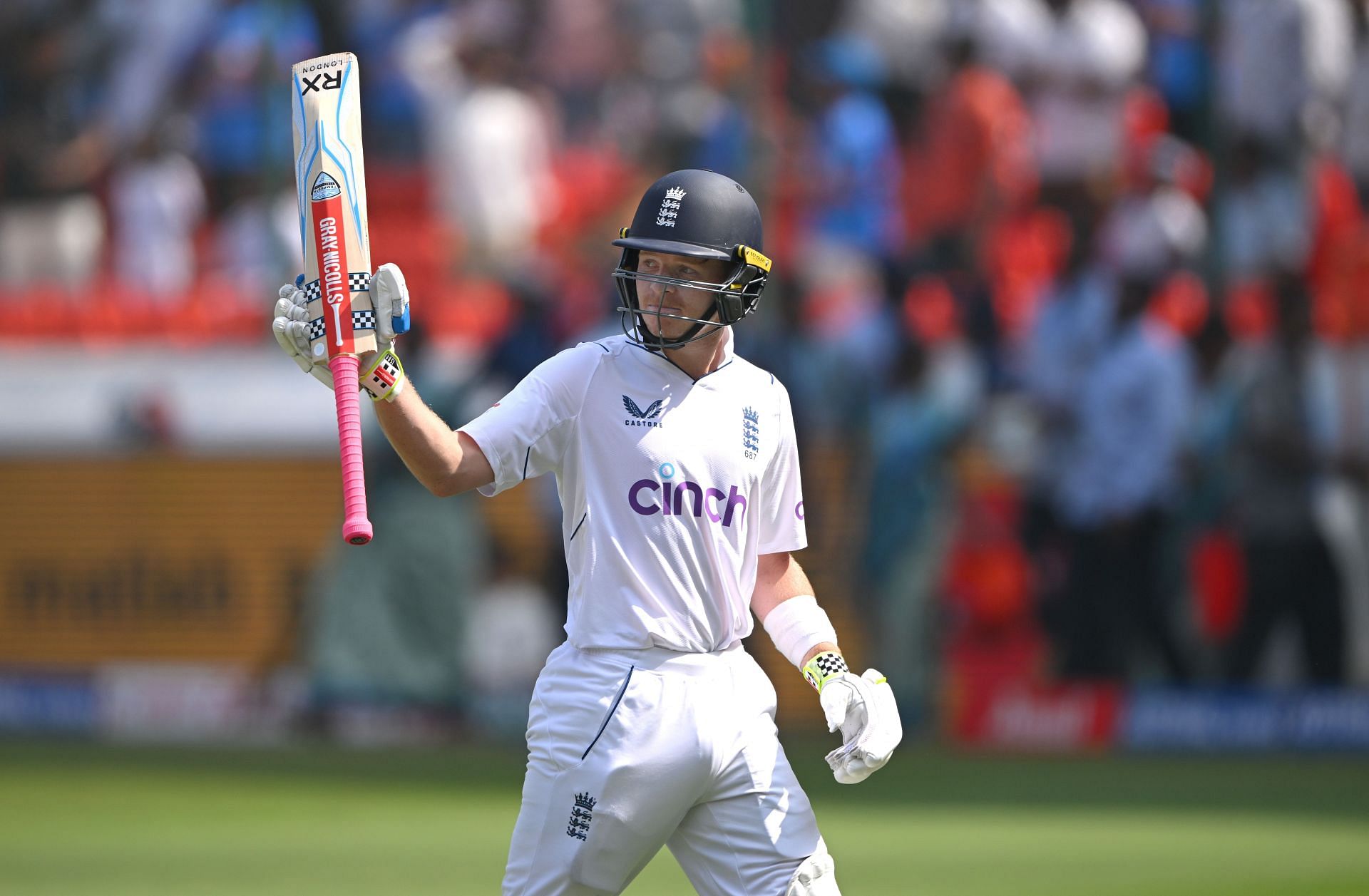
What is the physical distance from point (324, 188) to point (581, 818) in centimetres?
145

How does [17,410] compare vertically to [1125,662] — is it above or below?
above

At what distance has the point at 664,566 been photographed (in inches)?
166

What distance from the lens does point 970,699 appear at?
11.6 meters

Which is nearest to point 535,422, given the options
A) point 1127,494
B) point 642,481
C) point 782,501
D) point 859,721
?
point 642,481

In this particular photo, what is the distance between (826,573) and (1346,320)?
3566mm

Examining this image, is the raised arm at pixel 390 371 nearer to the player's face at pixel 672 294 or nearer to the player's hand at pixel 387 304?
the player's hand at pixel 387 304

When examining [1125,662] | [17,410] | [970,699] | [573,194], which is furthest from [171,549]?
[1125,662]

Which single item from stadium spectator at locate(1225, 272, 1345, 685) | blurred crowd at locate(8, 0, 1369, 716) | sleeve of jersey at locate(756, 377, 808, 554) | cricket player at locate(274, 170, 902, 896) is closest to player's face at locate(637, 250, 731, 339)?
cricket player at locate(274, 170, 902, 896)

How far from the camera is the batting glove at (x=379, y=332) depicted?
12.8 ft

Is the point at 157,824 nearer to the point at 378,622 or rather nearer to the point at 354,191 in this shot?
the point at 378,622

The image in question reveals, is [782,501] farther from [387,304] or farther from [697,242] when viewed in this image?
[387,304]

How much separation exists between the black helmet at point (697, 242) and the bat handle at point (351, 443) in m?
0.73

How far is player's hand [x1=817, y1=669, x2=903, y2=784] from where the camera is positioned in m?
4.21

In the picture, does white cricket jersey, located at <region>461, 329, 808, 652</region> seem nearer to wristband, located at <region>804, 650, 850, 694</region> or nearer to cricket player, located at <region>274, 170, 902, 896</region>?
cricket player, located at <region>274, 170, 902, 896</region>
